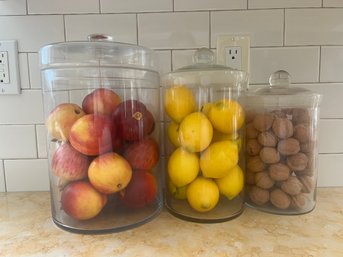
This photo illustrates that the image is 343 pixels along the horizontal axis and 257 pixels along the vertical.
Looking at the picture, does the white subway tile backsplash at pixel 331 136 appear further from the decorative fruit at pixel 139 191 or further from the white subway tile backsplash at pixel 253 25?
the decorative fruit at pixel 139 191

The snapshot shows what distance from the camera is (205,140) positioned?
54 centimetres

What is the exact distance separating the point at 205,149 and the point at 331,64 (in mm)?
469

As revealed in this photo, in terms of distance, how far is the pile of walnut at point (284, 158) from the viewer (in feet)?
1.92

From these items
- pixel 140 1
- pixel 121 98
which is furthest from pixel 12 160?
pixel 140 1

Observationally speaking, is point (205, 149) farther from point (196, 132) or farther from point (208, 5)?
point (208, 5)

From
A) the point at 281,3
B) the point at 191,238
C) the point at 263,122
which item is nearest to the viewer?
the point at 191,238

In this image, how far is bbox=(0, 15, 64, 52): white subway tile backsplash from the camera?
73 centimetres

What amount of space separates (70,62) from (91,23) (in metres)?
0.21

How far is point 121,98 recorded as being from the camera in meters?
→ 0.58

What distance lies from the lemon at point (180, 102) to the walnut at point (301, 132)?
0.23 m

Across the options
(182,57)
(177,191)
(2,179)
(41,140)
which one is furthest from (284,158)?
(2,179)

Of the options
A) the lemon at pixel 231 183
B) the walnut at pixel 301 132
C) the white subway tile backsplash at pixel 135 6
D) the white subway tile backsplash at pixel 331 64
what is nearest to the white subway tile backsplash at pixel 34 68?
the white subway tile backsplash at pixel 135 6

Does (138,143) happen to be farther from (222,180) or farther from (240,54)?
(240,54)

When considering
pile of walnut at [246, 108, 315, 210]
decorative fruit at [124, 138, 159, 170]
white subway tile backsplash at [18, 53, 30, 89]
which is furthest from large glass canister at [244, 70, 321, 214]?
white subway tile backsplash at [18, 53, 30, 89]
